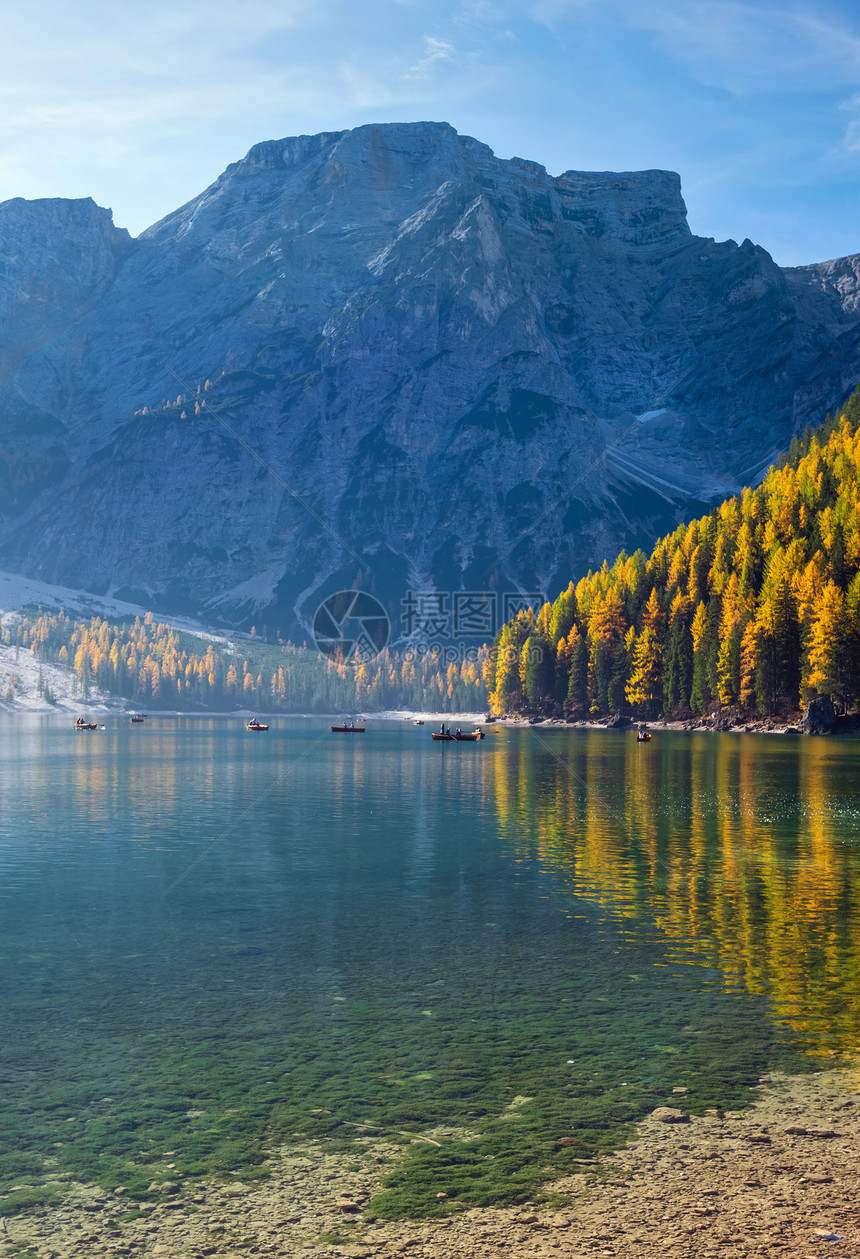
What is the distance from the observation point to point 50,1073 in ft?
66.2

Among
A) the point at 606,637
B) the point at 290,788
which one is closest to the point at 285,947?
the point at 290,788

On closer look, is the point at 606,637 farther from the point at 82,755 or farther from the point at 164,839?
the point at 164,839

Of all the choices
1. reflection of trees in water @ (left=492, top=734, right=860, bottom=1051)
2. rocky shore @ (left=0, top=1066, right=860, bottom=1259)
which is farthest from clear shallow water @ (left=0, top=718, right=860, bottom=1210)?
rocky shore @ (left=0, top=1066, right=860, bottom=1259)

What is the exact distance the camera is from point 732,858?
152 feet

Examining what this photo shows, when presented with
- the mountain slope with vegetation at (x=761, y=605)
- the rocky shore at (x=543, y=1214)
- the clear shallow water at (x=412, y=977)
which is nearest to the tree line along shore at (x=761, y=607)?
the mountain slope with vegetation at (x=761, y=605)

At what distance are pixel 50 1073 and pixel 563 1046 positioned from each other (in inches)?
420

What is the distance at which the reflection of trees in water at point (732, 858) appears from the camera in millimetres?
27281

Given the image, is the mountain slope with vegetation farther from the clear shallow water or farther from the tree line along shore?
the clear shallow water

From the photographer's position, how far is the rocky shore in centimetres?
1352

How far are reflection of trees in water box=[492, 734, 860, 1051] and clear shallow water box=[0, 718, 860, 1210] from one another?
7.8 inches

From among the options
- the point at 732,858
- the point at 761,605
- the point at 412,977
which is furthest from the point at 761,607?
the point at 412,977

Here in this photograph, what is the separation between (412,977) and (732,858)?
2405 centimetres

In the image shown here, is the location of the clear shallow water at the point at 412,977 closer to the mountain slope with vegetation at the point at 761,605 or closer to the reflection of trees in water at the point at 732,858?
the reflection of trees in water at the point at 732,858

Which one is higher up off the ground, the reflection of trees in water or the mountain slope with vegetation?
the mountain slope with vegetation
